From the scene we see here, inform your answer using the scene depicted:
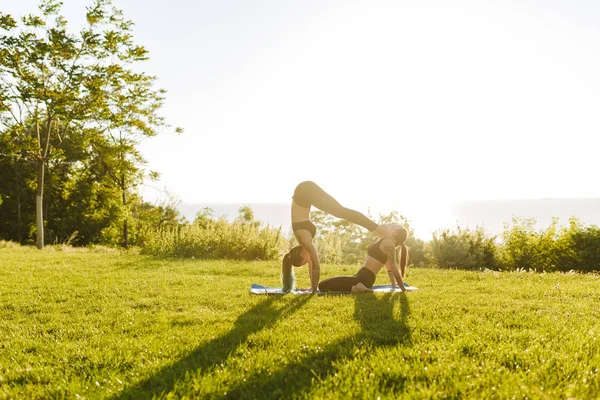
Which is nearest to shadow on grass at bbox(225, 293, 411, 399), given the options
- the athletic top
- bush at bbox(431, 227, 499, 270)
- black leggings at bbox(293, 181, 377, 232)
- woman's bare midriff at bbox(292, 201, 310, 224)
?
black leggings at bbox(293, 181, 377, 232)

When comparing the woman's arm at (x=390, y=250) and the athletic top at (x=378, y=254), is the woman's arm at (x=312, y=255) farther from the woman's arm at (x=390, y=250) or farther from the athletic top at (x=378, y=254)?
the woman's arm at (x=390, y=250)

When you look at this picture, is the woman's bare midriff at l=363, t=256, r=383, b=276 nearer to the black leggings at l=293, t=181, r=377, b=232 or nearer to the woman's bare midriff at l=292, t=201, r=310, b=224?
the black leggings at l=293, t=181, r=377, b=232

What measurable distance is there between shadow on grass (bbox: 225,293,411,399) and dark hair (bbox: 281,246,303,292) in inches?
76.3

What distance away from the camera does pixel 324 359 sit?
135 inches

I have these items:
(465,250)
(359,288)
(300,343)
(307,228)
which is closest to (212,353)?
(300,343)

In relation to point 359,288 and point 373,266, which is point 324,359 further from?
point 373,266

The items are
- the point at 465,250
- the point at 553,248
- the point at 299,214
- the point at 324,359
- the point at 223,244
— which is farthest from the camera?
the point at 223,244

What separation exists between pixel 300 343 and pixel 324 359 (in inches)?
18.8

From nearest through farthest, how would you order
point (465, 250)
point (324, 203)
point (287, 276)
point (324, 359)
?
point (324, 359) < point (324, 203) < point (287, 276) < point (465, 250)

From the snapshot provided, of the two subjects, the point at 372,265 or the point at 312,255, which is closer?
the point at 312,255

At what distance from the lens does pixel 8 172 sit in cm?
2681

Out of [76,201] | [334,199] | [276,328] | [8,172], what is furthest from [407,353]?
[8,172]

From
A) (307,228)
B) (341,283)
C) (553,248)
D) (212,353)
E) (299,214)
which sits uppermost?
(299,214)

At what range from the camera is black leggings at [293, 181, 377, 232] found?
6305 mm
